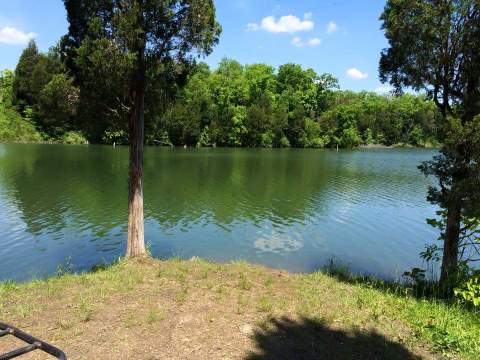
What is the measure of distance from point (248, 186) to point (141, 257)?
836 inches

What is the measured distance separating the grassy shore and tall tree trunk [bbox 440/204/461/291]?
104 centimetres

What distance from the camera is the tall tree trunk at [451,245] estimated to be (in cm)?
871

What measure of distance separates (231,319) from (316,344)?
1462 mm

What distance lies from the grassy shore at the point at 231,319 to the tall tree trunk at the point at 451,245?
1.04 m

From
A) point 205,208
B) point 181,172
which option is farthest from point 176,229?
point 181,172

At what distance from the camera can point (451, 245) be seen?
924 centimetres

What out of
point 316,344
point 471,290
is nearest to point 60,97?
point 316,344

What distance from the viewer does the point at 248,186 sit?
31.5 m

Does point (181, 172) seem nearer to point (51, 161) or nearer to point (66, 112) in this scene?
point (51, 161)

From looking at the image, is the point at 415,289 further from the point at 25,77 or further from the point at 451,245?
the point at 25,77

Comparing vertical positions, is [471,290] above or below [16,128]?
below

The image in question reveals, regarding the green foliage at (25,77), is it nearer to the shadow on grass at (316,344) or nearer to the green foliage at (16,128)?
the green foliage at (16,128)

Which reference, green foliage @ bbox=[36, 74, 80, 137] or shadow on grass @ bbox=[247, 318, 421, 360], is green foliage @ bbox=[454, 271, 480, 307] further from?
green foliage @ bbox=[36, 74, 80, 137]

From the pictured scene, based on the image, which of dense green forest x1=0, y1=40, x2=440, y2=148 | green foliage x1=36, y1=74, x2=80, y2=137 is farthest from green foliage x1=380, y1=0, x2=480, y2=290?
dense green forest x1=0, y1=40, x2=440, y2=148
